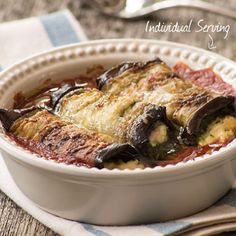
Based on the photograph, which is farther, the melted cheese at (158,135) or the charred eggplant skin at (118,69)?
Answer: the charred eggplant skin at (118,69)

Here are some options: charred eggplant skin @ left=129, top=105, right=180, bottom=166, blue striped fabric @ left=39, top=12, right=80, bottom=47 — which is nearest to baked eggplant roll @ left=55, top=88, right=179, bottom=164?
charred eggplant skin @ left=129, top=105, right=180, bottom=166

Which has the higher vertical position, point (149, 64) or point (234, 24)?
point (149, 64)

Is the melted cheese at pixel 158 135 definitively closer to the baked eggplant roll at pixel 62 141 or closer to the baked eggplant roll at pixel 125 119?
the baked eggplant roll at pixel 125 119

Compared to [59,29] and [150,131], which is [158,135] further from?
[59,29]

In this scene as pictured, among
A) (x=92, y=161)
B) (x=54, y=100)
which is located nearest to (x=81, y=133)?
(x=92, y=161)

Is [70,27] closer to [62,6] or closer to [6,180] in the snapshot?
[62,6]

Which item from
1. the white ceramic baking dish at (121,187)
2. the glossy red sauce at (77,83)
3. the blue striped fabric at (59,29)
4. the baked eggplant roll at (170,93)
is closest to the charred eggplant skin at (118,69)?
the baked eggplant roll at (170,93)

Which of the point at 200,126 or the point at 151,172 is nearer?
the point at 151,172
